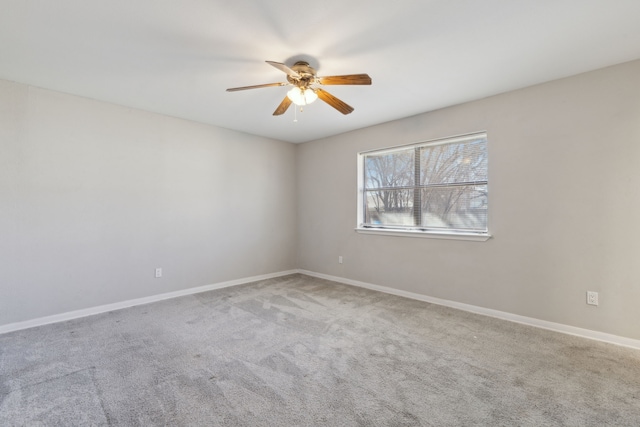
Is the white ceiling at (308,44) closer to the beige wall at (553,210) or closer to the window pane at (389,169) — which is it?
the beige wall at (553,210)

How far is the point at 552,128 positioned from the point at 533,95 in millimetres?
399

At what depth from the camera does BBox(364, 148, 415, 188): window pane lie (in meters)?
3.97

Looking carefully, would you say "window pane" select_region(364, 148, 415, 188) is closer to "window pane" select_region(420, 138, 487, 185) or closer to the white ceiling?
"window pane" select_region(420, 138, 487, 185)

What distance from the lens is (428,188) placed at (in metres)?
3.74

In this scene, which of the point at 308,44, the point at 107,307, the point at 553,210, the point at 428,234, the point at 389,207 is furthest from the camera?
the point at 389,207

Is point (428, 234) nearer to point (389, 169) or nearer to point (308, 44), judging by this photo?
point (389, 169)

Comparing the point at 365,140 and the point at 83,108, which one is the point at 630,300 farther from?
the point at 83,108

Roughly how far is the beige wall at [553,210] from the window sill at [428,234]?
0.07 metres

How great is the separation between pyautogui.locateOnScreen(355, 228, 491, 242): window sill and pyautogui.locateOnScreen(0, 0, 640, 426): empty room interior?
0.11ft

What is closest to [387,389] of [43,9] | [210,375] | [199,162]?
[210,375]

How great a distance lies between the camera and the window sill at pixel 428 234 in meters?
3.24

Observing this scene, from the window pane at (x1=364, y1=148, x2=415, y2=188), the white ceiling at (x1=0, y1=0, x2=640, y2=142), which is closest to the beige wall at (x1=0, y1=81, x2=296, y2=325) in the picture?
the white ceiling at (x1=0, y1=0, x2=640, y2=142)

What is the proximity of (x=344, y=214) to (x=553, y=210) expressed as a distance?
2.64 metres

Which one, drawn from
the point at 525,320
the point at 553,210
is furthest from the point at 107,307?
the point at 553,210
